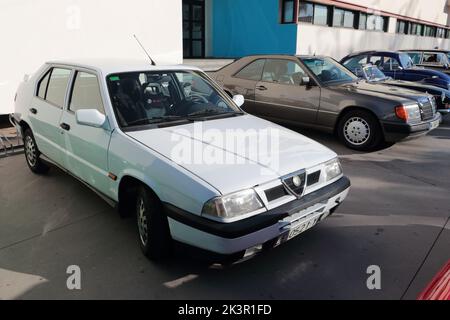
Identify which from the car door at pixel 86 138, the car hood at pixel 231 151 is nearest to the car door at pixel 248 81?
the car hood at pixel 231 151

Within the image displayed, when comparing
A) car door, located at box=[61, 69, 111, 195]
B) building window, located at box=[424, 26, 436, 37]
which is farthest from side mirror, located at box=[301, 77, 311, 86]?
building window, located at box=[424, 26, 436, 37]

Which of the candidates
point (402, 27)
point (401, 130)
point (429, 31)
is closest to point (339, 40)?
point (402, 27)

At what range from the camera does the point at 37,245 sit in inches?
129

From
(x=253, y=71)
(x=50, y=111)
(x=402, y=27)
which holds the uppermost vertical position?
(x=402, y=27)

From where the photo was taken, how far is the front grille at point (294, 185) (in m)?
2.69

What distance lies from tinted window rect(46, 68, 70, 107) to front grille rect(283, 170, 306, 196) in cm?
250

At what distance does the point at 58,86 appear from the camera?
4.08 metres

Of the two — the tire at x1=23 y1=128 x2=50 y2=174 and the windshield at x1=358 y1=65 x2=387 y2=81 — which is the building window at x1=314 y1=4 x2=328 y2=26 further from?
the tire at x1=23 y1=128 x2=50 y2=174

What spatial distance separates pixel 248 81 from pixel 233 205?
16.6 ft

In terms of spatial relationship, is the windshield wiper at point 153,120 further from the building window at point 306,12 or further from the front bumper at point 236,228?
the building window at point 306,12

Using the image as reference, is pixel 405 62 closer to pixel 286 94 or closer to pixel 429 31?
pixel 286 94

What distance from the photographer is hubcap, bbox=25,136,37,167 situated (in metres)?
4.69

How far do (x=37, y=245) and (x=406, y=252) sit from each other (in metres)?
3.15
